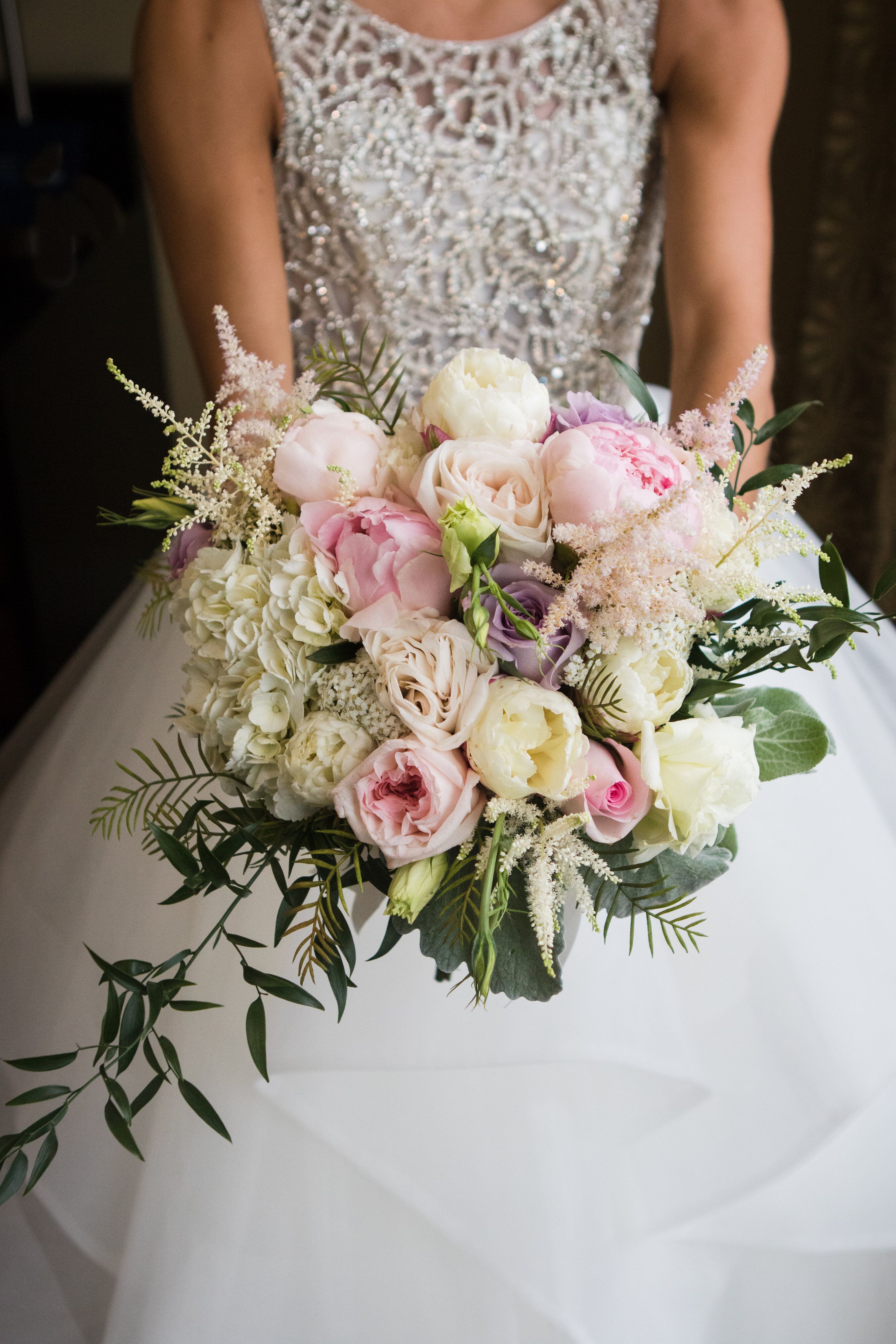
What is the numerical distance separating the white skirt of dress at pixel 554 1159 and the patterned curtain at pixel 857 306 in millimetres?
1319

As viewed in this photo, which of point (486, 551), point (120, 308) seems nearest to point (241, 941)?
point (486, 551)

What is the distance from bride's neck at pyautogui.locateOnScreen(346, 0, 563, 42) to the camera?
1.10m

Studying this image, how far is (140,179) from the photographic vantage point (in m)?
2.34

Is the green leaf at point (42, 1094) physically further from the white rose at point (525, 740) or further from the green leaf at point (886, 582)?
the green leaf at point (886, 582)

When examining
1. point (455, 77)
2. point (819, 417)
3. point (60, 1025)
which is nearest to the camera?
point (60, 1025)

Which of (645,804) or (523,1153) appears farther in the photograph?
(523,1153)

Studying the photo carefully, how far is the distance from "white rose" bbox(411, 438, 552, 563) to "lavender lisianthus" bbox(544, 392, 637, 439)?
1.8 inches

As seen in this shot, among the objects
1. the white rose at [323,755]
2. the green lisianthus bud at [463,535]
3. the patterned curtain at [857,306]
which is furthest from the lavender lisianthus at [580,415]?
the patterned curtain at [857,306]

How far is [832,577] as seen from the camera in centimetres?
59

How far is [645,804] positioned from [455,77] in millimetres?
920

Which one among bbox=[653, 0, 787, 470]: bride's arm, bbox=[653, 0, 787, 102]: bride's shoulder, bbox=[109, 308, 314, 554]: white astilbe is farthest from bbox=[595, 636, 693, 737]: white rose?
bbox=[653, 0, 787, 102]: bride's shoulder

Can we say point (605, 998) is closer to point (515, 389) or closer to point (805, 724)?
point (805, 724)

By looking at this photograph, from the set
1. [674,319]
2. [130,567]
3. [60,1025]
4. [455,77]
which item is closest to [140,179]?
[130,567]

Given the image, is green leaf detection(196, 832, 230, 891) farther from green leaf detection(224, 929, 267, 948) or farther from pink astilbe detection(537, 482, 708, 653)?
pink astilbe detection(537, 482, 708, 653)
